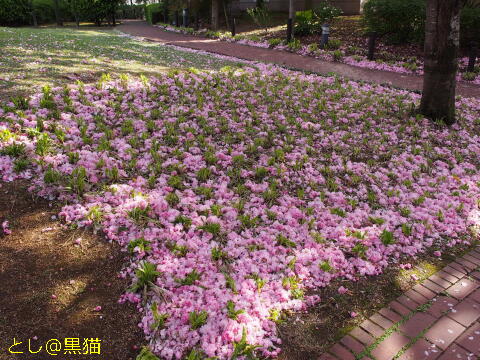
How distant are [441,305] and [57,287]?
3344mm

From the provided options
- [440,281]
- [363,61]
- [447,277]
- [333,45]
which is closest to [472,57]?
[363,61]

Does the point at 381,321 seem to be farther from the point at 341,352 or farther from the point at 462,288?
the point at 462,288

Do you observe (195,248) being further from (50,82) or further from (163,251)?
(50,82)

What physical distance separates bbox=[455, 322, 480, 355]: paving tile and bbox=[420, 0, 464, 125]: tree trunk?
5366 mm

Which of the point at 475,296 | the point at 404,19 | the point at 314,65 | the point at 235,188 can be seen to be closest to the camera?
the point at 475,296

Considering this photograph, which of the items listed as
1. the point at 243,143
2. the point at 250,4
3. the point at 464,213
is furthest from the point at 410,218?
the point at 250,4

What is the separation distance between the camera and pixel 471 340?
309 centimetres

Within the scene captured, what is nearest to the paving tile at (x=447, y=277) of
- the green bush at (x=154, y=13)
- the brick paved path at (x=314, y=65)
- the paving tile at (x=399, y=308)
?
the paving tile at (x=399, y=308)

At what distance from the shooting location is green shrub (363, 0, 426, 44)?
46.5ft

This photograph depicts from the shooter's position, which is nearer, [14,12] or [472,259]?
[472,259]

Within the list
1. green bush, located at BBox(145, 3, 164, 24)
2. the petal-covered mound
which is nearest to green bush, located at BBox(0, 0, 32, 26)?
green bush, located at BBox(145, 3, 164, 24)

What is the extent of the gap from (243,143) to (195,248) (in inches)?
Answer: 103

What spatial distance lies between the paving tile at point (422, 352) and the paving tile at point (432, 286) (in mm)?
748

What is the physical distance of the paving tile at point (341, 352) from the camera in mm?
2922
